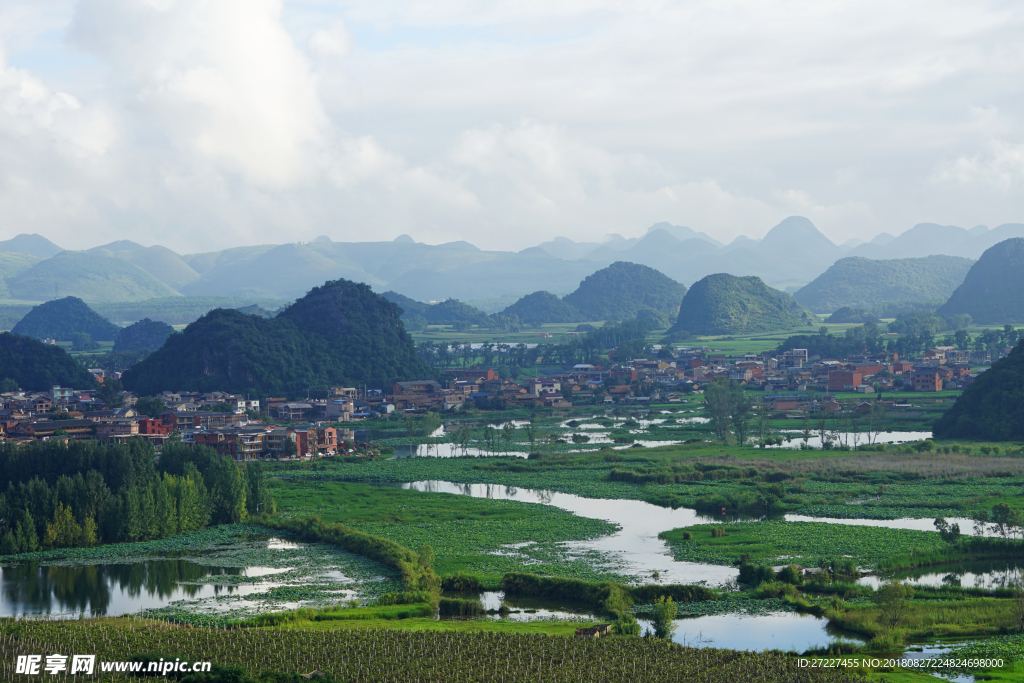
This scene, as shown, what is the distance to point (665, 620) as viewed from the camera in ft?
94.8

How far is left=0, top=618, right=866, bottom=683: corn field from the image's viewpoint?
80.3 ft

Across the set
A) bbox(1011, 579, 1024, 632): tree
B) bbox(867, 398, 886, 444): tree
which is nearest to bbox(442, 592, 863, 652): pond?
bbox(1011, 579, 1024, 632): tree

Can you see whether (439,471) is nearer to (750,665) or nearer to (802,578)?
(802,578)

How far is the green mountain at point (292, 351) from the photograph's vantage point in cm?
10100

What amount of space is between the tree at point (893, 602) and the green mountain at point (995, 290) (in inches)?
5873

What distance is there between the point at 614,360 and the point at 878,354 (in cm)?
3027

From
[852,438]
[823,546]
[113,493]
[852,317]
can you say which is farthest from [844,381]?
[852,317]

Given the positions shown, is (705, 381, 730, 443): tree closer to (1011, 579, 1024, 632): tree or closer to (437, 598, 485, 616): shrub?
(1011, 579, 1024, 632): tree

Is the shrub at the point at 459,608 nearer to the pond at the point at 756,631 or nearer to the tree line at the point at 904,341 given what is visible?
the pond at the point at 756,631

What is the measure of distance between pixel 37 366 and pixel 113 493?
66372 millimetres

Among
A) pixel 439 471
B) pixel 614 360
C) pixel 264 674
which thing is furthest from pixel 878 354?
pixel 264 674

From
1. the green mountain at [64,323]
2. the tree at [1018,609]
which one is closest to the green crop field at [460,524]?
the tree at [1018,609]

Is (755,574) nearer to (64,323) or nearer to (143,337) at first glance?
(143,337)

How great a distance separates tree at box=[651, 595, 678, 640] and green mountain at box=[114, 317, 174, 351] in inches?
5227
